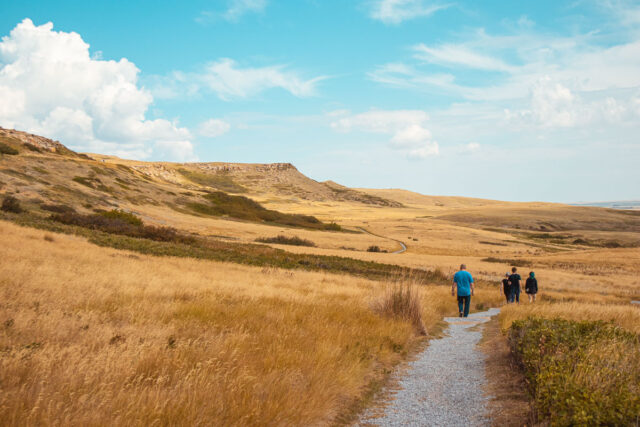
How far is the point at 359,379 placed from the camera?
738cm

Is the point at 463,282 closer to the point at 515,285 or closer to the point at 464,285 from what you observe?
the point at 464,285

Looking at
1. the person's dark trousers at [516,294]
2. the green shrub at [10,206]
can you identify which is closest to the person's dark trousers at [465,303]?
the person's dark trousers at [516,294]

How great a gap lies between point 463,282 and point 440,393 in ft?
33.4

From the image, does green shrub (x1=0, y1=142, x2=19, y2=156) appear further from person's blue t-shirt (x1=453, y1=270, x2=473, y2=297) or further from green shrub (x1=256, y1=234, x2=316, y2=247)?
person's blue t-shirt (x1=453, y1=270, x2=473, y2=297)

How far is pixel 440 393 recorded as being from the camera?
6.97 meters

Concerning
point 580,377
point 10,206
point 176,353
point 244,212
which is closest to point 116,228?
point 10,206

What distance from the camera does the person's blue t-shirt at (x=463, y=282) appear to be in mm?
16469

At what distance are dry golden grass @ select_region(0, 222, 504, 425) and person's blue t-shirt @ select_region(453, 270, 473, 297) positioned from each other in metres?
5.22

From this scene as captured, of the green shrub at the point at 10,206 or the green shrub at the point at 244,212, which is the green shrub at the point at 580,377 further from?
the green shrub at the point at 244,212

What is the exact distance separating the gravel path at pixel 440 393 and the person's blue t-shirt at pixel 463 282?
5.93 metres

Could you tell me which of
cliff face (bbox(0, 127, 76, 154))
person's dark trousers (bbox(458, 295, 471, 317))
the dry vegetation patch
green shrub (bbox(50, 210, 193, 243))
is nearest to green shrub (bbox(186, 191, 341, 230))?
cliff face (bbox(0, 127, 76, 154))

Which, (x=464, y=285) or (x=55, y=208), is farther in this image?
(x=55, y=208)

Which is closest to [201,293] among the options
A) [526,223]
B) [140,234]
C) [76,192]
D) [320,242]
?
[140,234]

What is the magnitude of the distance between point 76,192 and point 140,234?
33806 millimetres
